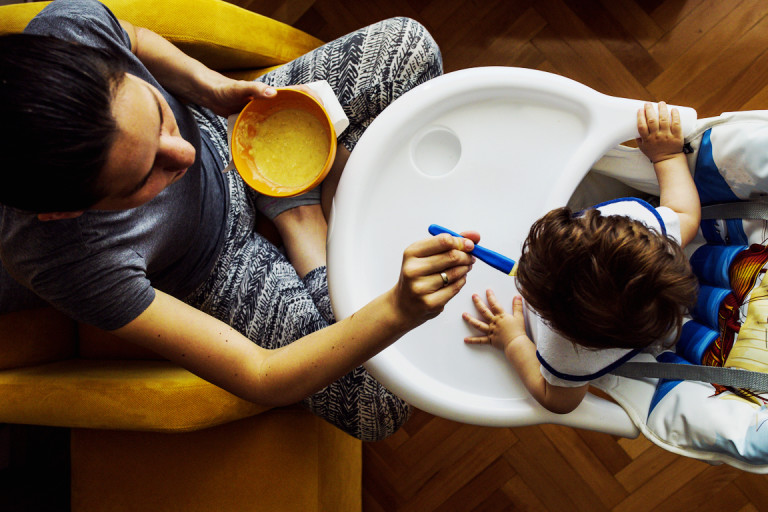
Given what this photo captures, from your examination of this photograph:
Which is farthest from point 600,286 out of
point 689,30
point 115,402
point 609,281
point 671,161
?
point 689,30

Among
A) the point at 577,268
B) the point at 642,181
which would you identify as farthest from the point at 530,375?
the point at 642,181

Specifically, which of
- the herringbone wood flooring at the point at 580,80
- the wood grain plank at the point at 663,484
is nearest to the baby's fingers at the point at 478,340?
the herringbone wood flooring at the point at 580,80

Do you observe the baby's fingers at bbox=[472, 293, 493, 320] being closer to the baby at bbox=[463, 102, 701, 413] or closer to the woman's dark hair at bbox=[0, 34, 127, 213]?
the baby at bbox=[463, 102, 701, 413]

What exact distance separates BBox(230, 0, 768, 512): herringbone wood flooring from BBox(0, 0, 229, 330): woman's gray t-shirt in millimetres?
712

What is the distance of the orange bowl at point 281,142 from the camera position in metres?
0.73

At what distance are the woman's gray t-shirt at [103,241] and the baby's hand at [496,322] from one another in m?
0.41

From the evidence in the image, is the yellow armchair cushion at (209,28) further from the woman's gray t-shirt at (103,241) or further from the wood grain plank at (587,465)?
the wood grain plank at (587,465)

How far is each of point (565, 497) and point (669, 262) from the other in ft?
2.76

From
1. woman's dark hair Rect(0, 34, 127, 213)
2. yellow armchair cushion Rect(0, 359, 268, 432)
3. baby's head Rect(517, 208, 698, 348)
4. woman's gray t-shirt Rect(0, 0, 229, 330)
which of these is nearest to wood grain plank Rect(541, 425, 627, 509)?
baby's head Rect(517, 208, 698, 348)

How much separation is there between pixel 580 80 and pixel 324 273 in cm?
78

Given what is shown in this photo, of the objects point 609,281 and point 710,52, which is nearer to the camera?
point 609,281

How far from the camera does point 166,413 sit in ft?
2.56

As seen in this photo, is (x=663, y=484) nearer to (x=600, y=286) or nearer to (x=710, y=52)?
(x=600, y=286)

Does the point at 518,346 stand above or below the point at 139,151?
below
